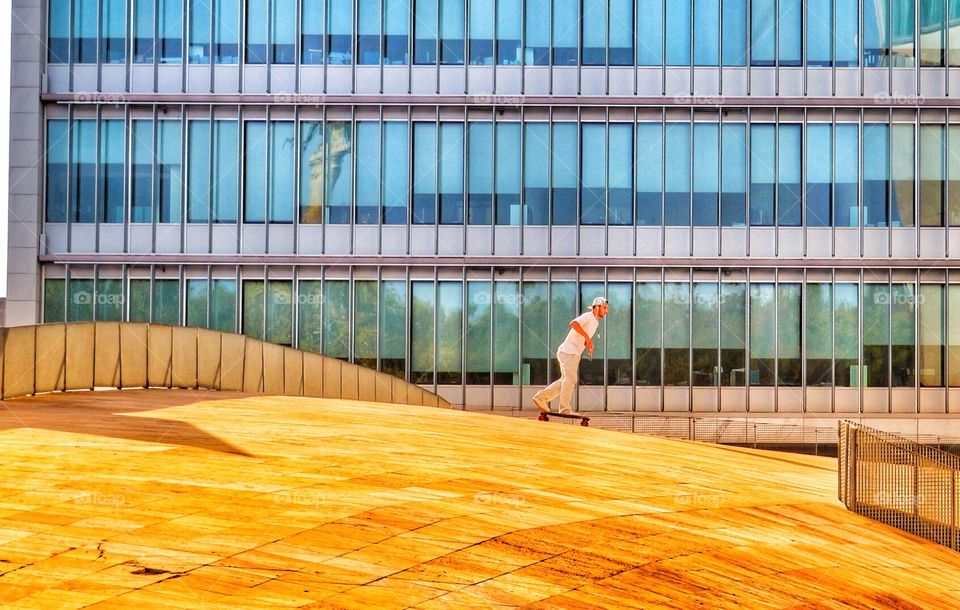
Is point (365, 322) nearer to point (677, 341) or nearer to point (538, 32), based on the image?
point (677, 341)

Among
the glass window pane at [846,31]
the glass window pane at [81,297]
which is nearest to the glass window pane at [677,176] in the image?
the glass window pane at [846,31]

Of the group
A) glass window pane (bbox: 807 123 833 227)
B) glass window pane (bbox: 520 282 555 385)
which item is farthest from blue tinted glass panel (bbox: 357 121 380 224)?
glass window pane (bbox: 807 123 833 227)

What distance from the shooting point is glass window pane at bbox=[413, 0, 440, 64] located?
92.8 ft

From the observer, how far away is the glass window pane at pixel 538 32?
28156 mm

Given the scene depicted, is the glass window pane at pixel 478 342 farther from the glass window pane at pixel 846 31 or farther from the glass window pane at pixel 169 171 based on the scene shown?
the glass window pane at pixel 846 31

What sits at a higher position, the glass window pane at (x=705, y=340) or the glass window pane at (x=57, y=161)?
the glass window pane at (x=57, y=161)

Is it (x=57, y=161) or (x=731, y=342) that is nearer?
(x=731, y=342)

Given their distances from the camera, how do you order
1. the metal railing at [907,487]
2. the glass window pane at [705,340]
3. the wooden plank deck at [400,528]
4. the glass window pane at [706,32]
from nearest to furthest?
the wooden plank deck at [400,528] < the metal railing at [907,487] < the glass window pane at [705,340] < the glass window pane at [706,32]

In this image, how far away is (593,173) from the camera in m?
28.1

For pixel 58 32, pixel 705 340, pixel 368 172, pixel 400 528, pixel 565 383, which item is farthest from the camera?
pixel 58 32

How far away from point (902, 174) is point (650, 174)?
6.83 m

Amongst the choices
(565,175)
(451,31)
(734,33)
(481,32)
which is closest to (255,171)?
(451,31)

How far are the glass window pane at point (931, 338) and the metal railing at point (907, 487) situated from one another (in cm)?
1987

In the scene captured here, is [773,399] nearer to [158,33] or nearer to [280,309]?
[280,309]
